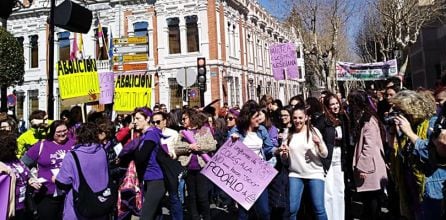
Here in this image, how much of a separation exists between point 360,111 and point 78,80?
4.85m

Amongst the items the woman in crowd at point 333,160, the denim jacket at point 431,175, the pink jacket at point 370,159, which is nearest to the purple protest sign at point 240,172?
the woman in crowd at point 333,160

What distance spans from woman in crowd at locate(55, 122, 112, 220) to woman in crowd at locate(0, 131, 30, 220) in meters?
0.35

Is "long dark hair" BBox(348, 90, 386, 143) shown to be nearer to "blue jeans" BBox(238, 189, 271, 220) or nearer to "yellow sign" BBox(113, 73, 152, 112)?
"blue jeans" BBox(238, 189, 271, 220)

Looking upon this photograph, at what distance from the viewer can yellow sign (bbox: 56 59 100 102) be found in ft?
25.0

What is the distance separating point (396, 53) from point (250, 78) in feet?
57.4

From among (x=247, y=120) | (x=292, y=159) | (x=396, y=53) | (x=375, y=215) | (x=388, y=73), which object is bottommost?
(x=375, y=215)

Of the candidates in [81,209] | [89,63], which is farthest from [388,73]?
[81,209]

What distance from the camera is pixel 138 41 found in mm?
11711

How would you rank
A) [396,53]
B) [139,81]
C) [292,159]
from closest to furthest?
[292,159] < [139,81] < [396,53]

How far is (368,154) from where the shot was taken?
5.90 metres

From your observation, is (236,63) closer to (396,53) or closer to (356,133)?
(396,53)

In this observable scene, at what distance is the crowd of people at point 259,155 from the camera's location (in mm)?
4336

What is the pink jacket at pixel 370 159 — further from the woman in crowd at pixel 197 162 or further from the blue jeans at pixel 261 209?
the woman in crowd at pixel 197 162

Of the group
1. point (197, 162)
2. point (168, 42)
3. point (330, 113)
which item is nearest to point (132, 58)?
point (197, 162)
